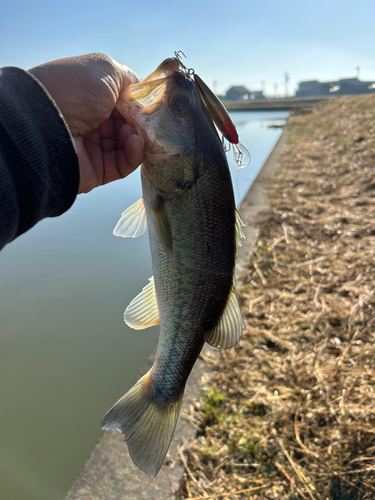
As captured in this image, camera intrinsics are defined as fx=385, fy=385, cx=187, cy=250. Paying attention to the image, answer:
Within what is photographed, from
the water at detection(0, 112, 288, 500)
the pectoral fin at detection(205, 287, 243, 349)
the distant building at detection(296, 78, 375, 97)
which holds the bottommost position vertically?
the distant building at detection(296, 78, 375, 97)

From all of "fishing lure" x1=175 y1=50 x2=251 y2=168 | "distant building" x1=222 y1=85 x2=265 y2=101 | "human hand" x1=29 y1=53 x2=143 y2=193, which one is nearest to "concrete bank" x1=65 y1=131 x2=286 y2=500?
"human hand" x1=29 y1=53 x2=143 y2=193

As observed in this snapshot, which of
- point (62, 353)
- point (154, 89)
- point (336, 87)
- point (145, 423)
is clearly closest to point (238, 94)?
point (336, 87)

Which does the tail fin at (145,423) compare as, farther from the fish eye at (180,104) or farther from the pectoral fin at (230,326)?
the fish eye at (180,104)

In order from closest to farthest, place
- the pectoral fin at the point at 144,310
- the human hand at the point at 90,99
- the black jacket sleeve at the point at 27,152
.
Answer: the black jacket sleeve at the point at 27,152, the human hand at the point at 90,99, the pectoral fin at the point at 144,310

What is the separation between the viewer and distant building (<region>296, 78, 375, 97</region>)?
58844 mm

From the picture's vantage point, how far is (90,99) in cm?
163

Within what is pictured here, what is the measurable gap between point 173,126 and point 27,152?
1.85 feet

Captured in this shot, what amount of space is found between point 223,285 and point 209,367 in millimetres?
1771

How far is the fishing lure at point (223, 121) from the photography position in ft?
4.73

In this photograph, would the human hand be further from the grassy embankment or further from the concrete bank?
the grassy embankment

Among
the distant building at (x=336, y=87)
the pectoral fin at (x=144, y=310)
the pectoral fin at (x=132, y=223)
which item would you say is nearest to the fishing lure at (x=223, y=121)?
the pectoral fin at (x=132, y=223)

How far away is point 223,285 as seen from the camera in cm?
153

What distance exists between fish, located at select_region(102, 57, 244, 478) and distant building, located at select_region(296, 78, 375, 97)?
64.2 metres

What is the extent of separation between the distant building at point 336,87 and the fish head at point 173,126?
6419 cm
